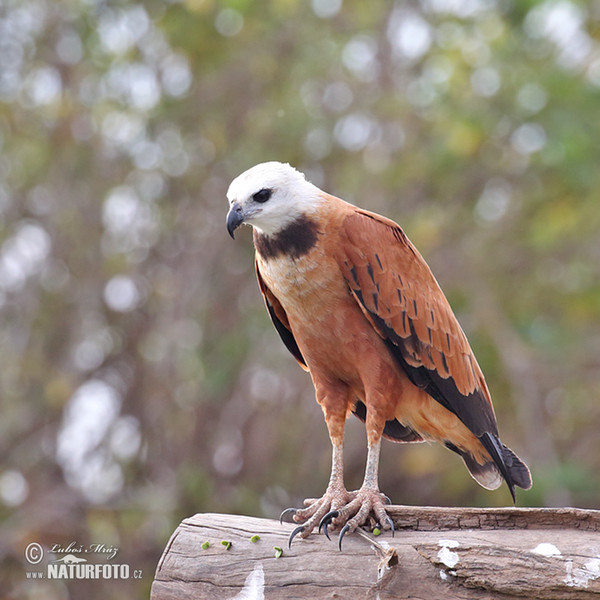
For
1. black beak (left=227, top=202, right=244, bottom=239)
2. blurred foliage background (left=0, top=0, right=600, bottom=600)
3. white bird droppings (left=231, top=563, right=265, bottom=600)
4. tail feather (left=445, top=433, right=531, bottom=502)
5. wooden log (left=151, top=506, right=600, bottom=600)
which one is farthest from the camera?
blurred foliage background (left=0, top=0, right=600, bottom=600)

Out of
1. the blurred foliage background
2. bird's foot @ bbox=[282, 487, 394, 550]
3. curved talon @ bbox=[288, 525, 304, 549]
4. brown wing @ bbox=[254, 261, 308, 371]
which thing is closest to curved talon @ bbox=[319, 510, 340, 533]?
bird's foot @ bbox=[282, 487, 394, 550]

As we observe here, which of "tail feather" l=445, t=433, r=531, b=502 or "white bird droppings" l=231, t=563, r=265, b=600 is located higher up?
"tail feather" l=445, t=433, r=531, b=502

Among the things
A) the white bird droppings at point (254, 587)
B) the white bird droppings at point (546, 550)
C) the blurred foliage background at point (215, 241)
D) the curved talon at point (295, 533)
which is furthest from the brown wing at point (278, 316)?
the blurred foliage background at point (215, 241)

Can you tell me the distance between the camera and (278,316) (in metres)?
4.71

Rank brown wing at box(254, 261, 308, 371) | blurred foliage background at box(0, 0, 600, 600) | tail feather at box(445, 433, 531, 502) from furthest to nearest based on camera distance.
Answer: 1. blurred foliage background at box(0, 0, 600, 600)
2. brown wing at box(254, 261, 308, 371)
3. tail feather at box(445, 433, 531, 502)

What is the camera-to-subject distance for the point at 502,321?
9.26m

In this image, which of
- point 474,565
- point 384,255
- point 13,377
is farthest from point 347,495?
point 13,377

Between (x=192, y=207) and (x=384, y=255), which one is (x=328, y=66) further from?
(x=384, y=255)

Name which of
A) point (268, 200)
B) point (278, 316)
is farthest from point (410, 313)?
point (268, 200)

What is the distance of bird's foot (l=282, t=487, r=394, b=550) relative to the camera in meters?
3.86

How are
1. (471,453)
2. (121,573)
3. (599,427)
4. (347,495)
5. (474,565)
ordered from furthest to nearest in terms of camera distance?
(599,427)
(121,573)
(471,453)
(347,495)
(474,565)

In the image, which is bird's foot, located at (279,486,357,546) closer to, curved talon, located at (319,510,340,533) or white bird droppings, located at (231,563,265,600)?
curved talon, located at (319,510,340,533)

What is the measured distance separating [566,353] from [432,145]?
2.69m

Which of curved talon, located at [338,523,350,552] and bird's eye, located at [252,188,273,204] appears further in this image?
bird's eye, located at [252,188,273,204]
